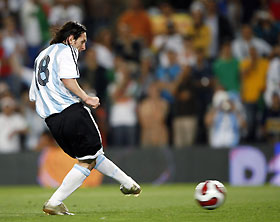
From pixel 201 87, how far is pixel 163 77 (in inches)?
40.5

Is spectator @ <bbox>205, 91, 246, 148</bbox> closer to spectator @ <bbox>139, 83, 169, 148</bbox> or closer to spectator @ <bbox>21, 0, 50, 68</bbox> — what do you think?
spectator @ <bbox>139, 83, 169, 148</bbox>

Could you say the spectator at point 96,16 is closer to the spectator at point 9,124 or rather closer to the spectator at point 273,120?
the spectator at point 9,124

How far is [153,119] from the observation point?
1755 centimetres

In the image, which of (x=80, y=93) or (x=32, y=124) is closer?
(x=80, y=93)

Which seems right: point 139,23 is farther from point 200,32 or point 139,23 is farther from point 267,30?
point 267,30

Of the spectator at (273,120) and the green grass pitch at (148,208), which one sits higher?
the spectator at (273,120)

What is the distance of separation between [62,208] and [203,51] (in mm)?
10351

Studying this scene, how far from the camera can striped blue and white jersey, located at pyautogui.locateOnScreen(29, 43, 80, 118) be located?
9016mm

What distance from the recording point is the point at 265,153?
1716 centimetres

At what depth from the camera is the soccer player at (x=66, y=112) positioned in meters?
8.96

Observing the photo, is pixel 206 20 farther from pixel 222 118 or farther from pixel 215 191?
pixel 215 191

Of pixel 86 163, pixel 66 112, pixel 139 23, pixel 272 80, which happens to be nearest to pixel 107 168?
pixel 86 163

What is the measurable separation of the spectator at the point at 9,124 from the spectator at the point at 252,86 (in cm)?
551

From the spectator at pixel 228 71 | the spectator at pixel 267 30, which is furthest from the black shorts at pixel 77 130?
the spectator at pixel 267 30
